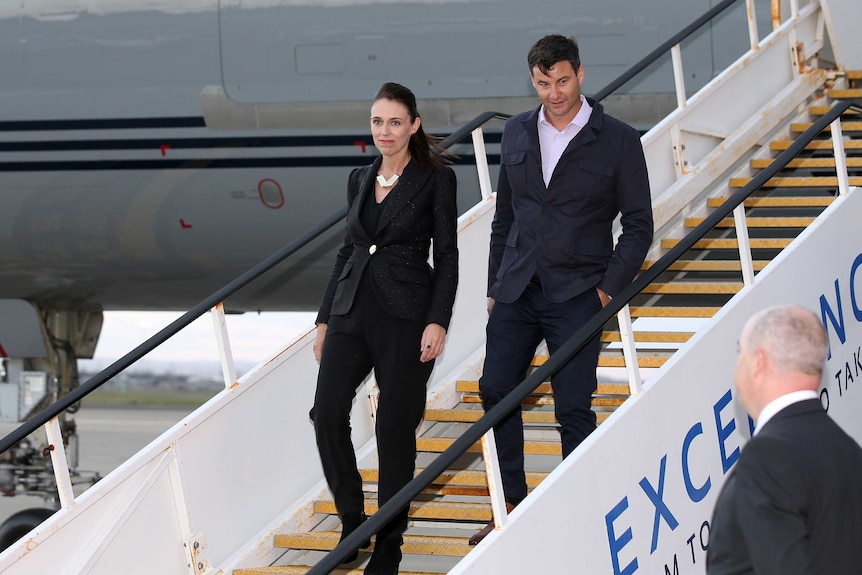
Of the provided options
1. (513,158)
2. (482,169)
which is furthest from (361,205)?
(482,169)

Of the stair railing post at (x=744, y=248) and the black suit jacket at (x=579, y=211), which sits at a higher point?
the black suit jacket at (x=579, y=211)

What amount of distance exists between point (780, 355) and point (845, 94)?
4.16 m

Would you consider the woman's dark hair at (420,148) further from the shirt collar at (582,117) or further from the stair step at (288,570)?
the stair step at (288,570)

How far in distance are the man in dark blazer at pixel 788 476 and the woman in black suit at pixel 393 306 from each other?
146 centimetres

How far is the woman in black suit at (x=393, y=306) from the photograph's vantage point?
3.35 m

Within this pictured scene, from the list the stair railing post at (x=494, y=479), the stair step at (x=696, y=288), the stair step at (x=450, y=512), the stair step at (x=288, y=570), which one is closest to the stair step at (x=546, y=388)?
the stair step at (x=696, y=288)

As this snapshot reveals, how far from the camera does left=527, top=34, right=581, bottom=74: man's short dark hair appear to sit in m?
3.19

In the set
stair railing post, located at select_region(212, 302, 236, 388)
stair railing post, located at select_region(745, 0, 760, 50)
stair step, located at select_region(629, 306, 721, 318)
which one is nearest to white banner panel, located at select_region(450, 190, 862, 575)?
stair step, located at select_region(629, 306, 721, 318)

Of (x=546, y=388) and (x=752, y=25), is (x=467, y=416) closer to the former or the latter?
(x=546, y=388)

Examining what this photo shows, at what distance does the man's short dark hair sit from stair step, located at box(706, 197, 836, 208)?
2.06m

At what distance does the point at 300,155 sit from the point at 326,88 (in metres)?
0.40

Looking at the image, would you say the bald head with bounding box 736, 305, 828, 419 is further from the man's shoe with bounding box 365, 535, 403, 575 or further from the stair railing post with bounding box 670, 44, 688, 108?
the stair railing post with bounding box 670, 44, 688, 108

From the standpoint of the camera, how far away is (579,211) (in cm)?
339

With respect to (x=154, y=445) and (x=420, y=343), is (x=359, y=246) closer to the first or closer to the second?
(x=420, y=343)
